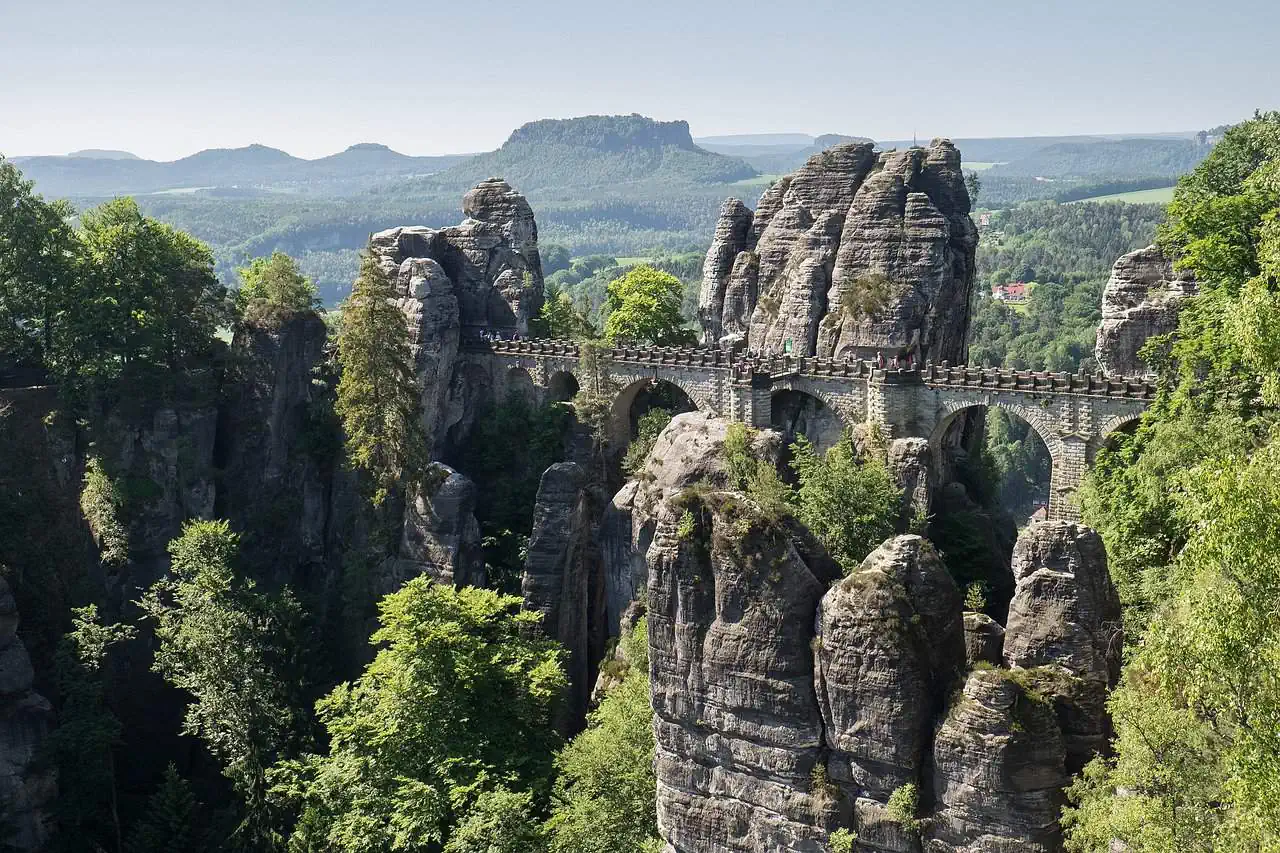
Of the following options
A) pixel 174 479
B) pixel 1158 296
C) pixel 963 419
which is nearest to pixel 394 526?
pixel 174 479

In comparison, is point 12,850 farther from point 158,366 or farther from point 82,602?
point 158,366

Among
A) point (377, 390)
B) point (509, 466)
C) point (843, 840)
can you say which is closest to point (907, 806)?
point (843, 840)

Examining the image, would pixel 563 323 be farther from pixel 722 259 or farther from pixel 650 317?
pixel 722 259

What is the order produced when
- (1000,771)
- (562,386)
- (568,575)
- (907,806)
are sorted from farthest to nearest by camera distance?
(562,386) → (568,575) → (907,806) → (1000,771)

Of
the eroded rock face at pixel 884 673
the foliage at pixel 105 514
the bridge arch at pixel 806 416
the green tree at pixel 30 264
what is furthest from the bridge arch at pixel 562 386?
the eroded rock face at pixel 884 673

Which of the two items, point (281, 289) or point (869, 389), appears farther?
point (281, 289)

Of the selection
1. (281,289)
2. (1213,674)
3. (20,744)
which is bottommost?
(20,744)

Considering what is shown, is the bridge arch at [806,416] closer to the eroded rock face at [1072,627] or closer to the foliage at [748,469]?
the foliage at [748,469]
